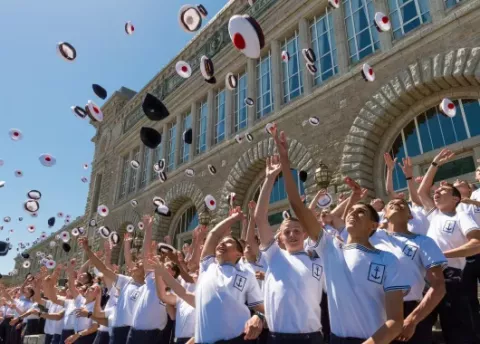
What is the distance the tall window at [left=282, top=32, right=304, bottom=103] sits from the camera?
1216 centimetres

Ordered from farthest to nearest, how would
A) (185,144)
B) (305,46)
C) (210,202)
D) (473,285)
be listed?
1. (185,144)
2. (210,202)
3. (305,46)
4. (473,285)

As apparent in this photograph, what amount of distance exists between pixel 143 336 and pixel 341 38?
10094 millimetres

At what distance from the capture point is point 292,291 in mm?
2725

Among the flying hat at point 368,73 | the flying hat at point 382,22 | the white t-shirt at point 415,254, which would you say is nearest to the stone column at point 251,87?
the flying hat at point 368,73

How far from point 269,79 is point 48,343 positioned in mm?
10856

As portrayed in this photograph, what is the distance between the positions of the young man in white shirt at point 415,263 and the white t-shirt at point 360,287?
20cm

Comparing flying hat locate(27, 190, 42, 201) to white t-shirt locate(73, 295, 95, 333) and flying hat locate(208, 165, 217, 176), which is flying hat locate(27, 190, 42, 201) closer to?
flying hat locate(208, 165, 217, 176)

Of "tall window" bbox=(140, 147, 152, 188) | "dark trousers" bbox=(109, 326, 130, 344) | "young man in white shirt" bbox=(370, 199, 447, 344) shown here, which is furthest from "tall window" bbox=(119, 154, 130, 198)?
"young man in white shirt" bbox=(370, 199, 447, 344)

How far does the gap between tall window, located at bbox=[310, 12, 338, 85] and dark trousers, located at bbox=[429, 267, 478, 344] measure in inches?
340

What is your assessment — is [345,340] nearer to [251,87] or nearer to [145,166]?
[251,87]

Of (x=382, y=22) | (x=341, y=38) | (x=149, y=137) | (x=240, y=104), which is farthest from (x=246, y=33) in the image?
(x=149, y=137)

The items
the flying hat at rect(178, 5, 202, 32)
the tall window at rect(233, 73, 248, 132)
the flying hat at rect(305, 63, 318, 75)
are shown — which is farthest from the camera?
the tall window at rect(233, 73, 248, 132)

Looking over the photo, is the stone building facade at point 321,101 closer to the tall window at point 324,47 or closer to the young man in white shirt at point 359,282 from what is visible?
the tall window at point 324,47

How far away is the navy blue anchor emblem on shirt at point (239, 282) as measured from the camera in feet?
9.89
